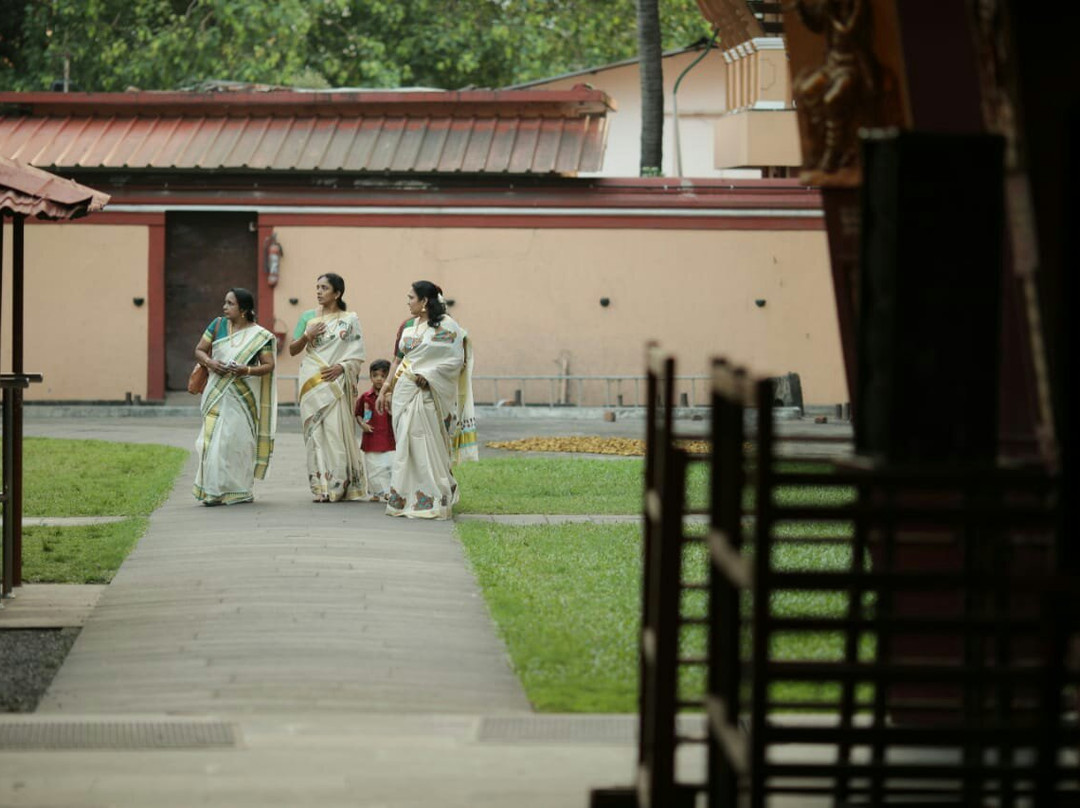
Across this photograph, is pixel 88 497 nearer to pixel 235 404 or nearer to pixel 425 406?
pixel 235 404

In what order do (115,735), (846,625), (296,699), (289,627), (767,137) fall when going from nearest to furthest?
(846,625)
(115,735)
(296,699)
(289,627)
(767,137)

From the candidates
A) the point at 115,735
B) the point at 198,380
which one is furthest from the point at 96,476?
the point at 115,735

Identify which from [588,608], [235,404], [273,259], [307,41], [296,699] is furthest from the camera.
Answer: [307,41]

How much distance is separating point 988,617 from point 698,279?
2049 cm

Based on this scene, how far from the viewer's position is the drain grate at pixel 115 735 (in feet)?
21.9

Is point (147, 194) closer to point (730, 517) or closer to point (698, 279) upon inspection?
point (698, 279)

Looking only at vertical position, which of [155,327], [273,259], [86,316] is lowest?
[155,327]

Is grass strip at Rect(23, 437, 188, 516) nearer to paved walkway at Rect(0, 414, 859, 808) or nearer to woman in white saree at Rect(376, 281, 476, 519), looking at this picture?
woman in white saree at Rect(376, 281, 476, 519)

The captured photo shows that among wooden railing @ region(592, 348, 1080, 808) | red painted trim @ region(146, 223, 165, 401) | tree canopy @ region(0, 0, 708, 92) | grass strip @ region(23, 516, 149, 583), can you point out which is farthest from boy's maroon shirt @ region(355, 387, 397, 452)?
tree canopy @ region(0, 0, 708, 92)

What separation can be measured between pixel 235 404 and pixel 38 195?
14.8ft

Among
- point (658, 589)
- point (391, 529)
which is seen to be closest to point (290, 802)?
point (658, 589)

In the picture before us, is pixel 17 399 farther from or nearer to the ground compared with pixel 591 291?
nearer to the ground

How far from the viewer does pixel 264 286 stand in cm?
2444

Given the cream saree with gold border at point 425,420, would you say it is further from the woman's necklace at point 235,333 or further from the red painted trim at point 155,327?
the red painted trim at point 155,327
